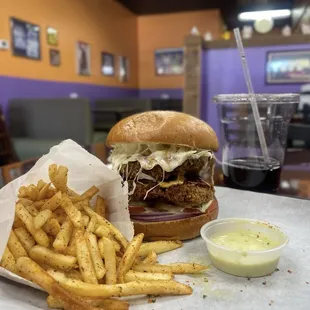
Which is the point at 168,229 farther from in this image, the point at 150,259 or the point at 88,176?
the point at 88,176

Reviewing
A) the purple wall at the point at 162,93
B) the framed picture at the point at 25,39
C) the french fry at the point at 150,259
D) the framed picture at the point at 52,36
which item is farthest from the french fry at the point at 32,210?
the purple wall at the point at 162,93

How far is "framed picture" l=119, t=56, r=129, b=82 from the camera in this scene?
11.2 m

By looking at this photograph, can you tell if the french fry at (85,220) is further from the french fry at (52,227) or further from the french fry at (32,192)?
the french fry at (32,192)

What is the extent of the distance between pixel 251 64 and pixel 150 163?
3.39 metres

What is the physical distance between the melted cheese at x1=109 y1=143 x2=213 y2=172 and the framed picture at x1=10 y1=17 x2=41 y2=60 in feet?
17.1

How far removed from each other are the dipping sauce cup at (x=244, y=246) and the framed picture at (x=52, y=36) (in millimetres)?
6686

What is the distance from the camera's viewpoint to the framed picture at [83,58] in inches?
335

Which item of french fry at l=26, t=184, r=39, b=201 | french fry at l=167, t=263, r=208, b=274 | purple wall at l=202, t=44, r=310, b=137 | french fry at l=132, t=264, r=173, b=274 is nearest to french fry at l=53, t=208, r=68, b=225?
french fry at l=26, t=184, r=39, b=201

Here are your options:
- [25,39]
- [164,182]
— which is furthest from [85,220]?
[25,39]

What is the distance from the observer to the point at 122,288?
1107mm

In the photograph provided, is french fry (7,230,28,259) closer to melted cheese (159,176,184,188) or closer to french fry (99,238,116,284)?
french fry (99,238,116,284)

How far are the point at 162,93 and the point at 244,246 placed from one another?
36.5ft

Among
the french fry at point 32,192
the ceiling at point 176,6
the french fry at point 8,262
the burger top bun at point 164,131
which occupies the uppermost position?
the ceiling at point 176,6

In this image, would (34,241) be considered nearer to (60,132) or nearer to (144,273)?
(144,273)
